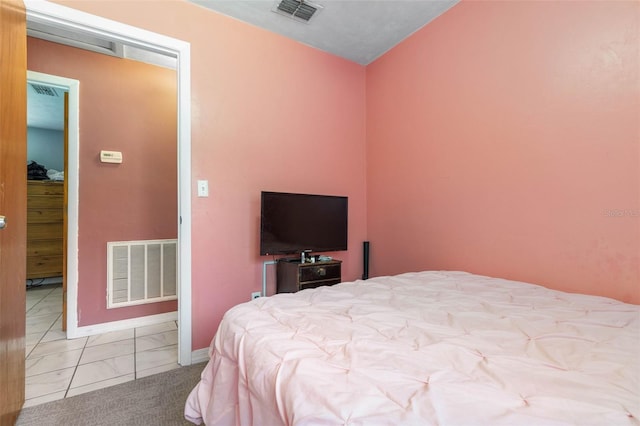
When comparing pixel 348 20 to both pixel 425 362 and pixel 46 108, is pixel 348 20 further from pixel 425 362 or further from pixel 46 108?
pixel 46 108

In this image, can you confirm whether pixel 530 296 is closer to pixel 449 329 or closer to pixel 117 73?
pixel 449 329

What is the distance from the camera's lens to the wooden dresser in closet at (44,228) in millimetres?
4164

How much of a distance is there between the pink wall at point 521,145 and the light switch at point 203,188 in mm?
1679

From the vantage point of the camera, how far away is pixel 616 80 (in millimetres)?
1487

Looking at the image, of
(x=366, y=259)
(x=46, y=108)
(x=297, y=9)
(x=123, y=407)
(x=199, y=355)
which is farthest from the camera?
(x=46, y=108)

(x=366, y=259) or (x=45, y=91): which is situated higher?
(x=45, y=91)

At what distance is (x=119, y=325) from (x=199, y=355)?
1.15 m

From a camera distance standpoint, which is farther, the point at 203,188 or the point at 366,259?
the point at 366,259

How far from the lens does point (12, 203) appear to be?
1.39m

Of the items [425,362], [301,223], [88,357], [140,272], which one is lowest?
[88,357]

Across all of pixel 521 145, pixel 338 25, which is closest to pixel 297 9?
pixel 338 25

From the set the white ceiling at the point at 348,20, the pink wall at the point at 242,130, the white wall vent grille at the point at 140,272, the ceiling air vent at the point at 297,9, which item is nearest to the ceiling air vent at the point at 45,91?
the white wall vent grille at the point at 140,272

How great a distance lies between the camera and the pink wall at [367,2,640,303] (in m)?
1.48

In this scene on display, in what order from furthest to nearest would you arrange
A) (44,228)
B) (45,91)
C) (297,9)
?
1. (44,228)
2. (45,91)
3. (297,9)
